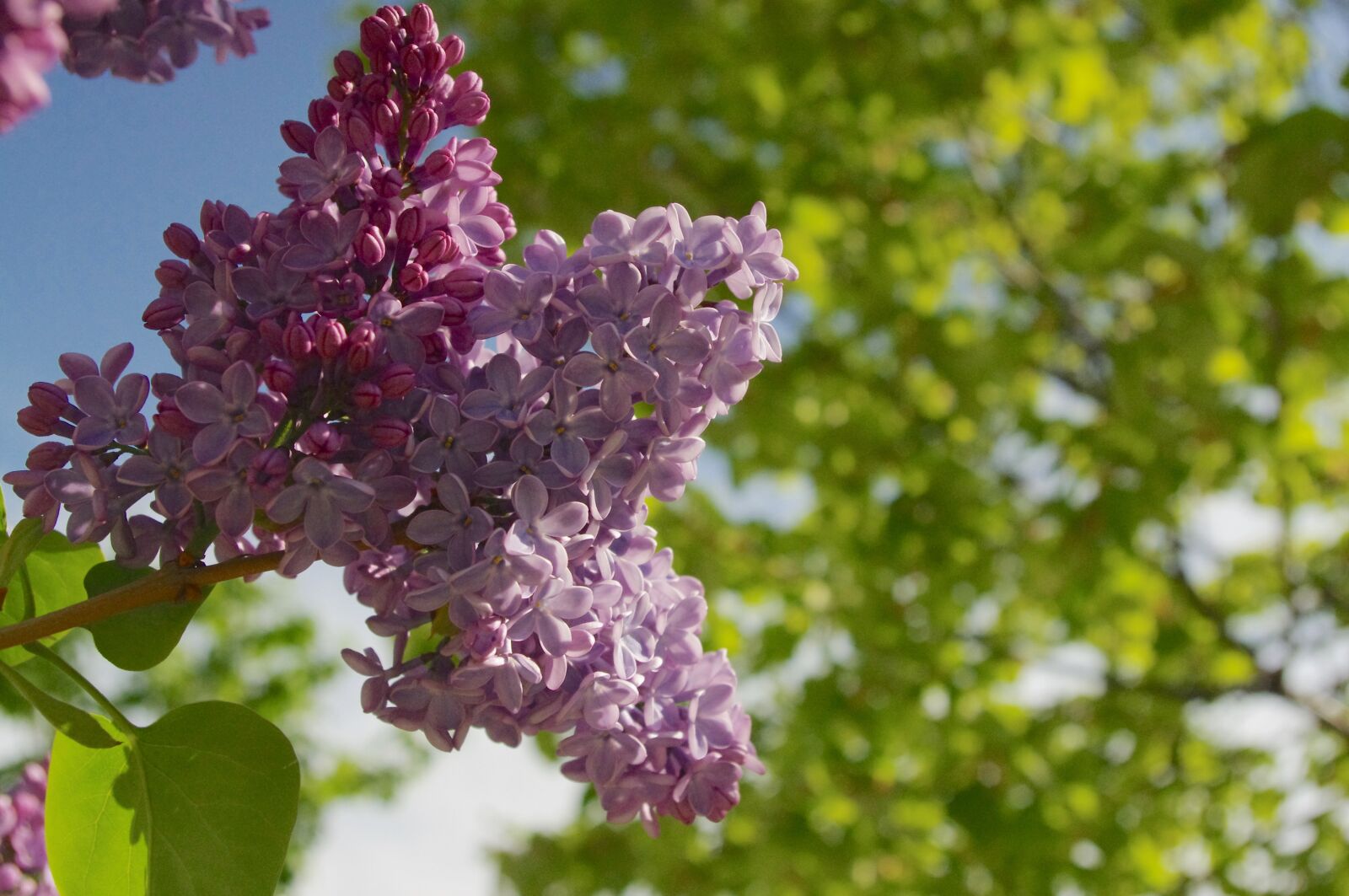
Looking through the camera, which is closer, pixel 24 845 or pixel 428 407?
pixel 428 407

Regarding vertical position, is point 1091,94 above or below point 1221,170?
above

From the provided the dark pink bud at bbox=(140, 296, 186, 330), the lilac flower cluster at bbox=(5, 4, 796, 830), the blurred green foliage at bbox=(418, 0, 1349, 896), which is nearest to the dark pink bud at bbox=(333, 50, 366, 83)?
the lilac flower cluster at bbox=(5, 4, 796, 830)

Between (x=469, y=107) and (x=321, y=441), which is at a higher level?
(x=469, y=107)

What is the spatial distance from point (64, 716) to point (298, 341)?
0.17 meters

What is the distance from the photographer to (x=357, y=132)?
41cm

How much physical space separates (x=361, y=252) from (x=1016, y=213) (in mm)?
2520

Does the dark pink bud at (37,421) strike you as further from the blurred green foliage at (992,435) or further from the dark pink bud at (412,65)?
the blurred green foliage at (992,435)

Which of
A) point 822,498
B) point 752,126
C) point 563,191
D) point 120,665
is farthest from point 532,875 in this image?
point 120,665

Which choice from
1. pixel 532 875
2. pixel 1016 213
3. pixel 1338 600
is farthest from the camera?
pixel 1016 213

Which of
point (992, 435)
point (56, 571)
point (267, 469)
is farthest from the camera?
point (992, 435)

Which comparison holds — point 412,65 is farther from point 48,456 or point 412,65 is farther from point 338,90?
point 48,456

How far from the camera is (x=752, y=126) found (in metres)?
2.64

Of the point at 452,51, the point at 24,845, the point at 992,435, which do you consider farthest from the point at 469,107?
the point at 992,435

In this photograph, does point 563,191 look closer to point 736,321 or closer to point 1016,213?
point 1016,213
